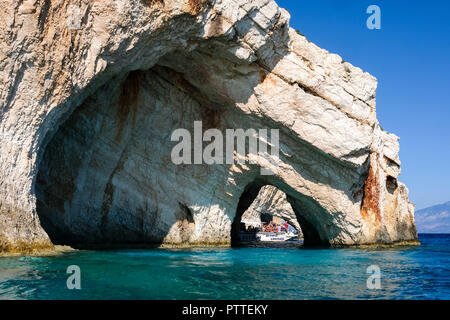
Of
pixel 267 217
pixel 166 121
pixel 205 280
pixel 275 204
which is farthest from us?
pixel 267 217

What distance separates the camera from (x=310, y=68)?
1950 centimetres

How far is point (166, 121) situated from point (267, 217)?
42.5 m

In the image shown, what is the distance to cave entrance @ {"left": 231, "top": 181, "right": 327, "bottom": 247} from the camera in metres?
26.9

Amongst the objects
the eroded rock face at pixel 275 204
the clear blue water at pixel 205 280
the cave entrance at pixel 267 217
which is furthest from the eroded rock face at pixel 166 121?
the eroded rock face at pixel 275 204

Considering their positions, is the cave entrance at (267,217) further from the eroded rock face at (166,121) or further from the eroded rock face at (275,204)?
the eroded rock face at (166,121)

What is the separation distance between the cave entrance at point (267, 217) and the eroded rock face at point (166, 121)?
1933 millimetres

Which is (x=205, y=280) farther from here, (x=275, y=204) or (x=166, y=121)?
(x=275, y=204)

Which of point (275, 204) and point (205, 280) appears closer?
point (205, 280)

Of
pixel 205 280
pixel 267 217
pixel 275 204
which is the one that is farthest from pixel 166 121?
pixel 267 217

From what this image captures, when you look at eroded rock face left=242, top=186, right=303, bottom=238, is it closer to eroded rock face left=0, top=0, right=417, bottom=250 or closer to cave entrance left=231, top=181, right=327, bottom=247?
cave entrance left=231, top=181, right=327, bottom=247

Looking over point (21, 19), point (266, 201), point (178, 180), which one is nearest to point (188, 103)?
point (178, 180)

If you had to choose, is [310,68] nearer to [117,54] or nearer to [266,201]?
[117,54]

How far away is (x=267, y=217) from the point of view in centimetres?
6125

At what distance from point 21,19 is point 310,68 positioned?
1173 cm
